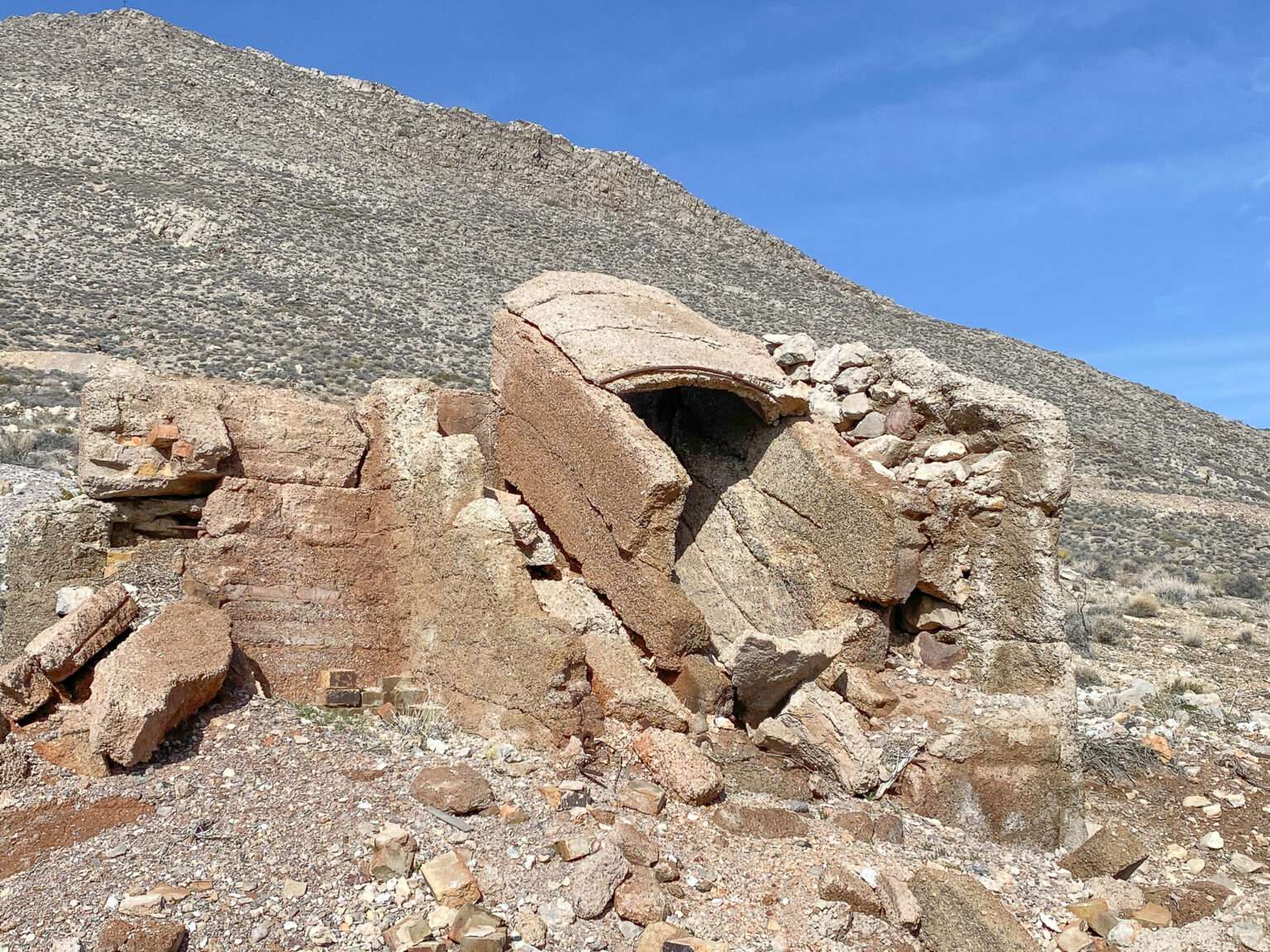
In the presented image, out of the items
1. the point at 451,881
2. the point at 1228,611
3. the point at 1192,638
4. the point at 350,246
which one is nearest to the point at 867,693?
the point at 451,881

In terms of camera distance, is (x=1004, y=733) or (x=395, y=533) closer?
(x=1004, y=733)

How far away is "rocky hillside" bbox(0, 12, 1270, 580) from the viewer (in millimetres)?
26578

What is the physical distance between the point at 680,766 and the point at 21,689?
345 centimetres

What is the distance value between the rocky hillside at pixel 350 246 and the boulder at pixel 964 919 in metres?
16.8

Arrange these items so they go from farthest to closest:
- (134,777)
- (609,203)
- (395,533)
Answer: (609,203), (395,533), (134,777)

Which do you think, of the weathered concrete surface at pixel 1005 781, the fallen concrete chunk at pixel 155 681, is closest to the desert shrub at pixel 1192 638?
the weathered concrete surface at pixel 1005 781

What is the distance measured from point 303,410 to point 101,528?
1485 mm

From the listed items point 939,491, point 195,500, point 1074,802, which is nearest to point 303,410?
point 195,500

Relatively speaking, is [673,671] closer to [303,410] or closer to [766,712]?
[766,712]

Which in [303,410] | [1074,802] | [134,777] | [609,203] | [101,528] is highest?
[609,203]

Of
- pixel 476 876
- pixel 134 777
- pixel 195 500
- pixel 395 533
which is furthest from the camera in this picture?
pixel 395 533

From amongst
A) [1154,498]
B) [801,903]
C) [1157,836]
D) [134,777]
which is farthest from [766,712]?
[1154,498]

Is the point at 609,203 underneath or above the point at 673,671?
above

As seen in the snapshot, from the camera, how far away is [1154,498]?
29.2 meters
